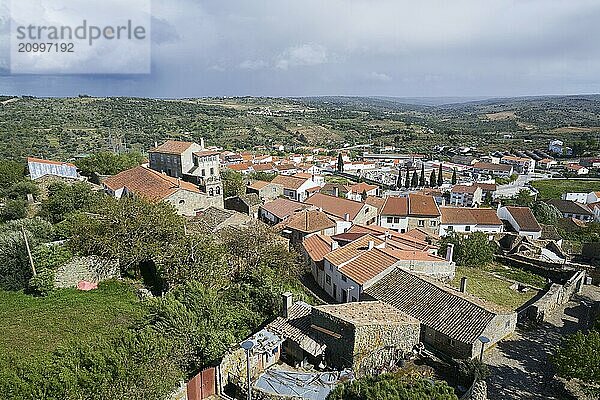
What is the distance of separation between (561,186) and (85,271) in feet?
342

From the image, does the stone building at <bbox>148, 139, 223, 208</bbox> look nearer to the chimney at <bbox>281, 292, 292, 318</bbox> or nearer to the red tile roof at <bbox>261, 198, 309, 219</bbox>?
the red tile roof at <bbox>261, 198, 309, 219</bbox>

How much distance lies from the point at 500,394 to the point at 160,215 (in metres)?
19.8

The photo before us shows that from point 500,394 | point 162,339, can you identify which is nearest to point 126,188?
point 162,339

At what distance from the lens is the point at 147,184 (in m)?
37.3

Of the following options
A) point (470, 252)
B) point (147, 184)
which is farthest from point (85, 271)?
point (470, 252)

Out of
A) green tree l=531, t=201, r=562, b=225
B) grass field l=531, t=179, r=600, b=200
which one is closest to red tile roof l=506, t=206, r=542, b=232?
green tree l=531, t=201, r=562, b=225

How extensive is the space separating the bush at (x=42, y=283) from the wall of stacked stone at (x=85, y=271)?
48 cm

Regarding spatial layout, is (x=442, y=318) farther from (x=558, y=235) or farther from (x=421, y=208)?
(x=558, y=235)

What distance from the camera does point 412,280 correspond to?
23.9 meters

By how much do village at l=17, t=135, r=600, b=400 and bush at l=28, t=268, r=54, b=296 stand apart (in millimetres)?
1511

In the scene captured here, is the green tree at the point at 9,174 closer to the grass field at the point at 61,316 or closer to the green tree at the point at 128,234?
the green tree at the point at 128,234

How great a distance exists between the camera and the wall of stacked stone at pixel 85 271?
22.1 metres

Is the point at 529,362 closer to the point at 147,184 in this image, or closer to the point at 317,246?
the point at 317,246

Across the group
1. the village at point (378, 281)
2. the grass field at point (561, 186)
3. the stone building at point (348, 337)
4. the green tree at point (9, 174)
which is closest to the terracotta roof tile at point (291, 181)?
the village at point (378, 281)
